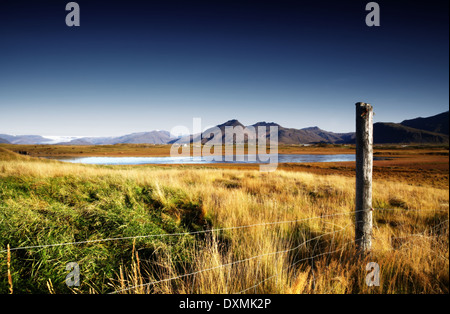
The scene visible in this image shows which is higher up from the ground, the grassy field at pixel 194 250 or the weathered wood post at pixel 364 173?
the weathered wood post at pixel 364 173

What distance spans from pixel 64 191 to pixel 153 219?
9.84 feet

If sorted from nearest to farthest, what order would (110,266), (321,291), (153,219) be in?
(321,291)
(110,266)
(153,219)

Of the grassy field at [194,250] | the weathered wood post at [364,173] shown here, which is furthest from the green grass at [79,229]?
the weathered wood post at [364,173]

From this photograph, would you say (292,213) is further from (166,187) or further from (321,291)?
(166,187)

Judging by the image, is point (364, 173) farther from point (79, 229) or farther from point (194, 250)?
point (79, 229)

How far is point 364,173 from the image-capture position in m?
2.87

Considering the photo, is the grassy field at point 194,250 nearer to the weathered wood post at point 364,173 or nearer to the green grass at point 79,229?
the green grass at point 79,229

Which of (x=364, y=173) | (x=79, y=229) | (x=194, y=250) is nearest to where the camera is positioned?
(x=364, y=173)

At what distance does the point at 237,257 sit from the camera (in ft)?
10.1

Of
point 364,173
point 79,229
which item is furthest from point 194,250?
point 364,173

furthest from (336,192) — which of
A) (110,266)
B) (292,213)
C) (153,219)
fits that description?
(110,266)

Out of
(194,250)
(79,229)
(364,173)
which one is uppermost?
(364,173)

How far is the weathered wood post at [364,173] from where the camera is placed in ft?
9.28

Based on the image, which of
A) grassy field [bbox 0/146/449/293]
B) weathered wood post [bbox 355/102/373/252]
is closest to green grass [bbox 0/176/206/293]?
grassy field [bbox 0/146/449/293]
